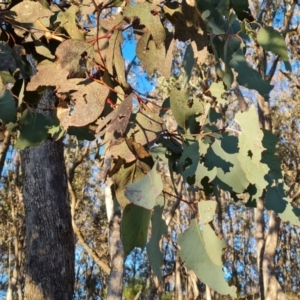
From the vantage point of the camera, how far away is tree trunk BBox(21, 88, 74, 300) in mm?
3180

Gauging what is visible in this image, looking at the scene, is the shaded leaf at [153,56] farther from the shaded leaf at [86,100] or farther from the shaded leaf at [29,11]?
the shaded leaf at [29,11]

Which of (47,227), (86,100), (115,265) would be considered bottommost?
(86,100)

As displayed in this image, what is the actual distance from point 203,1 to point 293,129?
15.1m

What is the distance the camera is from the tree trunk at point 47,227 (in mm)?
3180

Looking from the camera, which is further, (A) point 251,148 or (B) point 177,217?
(B) point 177,217

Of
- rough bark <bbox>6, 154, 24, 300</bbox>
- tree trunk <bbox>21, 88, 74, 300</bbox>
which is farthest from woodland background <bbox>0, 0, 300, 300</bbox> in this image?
tree trunk <bbox>21, 88, 74, 300</bbox>

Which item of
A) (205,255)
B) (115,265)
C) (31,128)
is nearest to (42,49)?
(31,128)

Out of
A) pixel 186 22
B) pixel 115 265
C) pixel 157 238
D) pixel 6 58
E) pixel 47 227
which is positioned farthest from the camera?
pixel 115 265

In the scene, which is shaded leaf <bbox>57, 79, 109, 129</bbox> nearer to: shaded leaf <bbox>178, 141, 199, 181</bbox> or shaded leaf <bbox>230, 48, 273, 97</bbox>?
shaded leaf <bbox>178, 141, 199, 181</bbox>

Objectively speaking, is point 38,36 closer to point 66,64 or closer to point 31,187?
point 66,64

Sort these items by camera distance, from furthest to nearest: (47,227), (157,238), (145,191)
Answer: (47,227)
(157,238)
(145,191)

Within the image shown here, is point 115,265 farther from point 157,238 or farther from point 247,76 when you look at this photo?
point 157,238

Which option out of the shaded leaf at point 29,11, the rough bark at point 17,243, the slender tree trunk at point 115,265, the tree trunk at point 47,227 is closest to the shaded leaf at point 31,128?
the shaded leaf at point 29,11

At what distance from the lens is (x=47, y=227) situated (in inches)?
130
